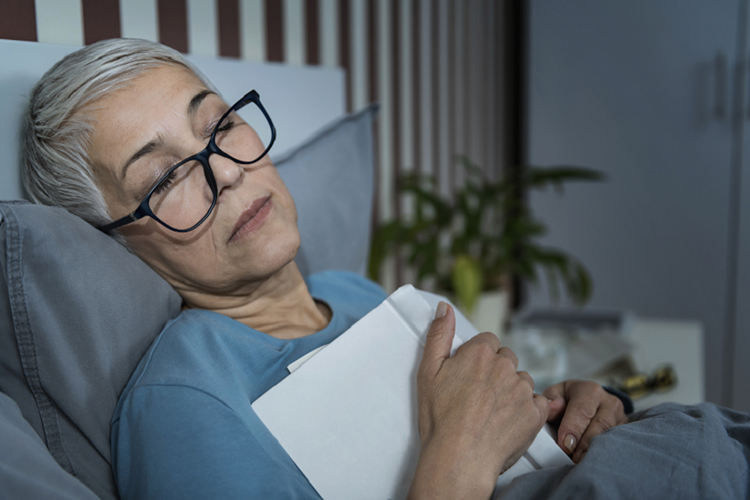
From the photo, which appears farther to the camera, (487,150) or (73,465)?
(487,150)

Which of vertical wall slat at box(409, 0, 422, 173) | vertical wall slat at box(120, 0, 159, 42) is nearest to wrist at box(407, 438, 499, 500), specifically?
vertical wall slat at box(120, 0, 159, 42)

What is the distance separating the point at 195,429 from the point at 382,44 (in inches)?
55.2

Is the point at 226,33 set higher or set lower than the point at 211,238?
higher

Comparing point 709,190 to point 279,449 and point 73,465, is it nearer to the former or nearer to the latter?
point 279,449

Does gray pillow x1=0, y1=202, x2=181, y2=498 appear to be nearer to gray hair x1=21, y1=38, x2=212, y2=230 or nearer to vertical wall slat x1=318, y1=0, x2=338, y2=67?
gray hair x1=21, y1=38, x2=212, y2=230

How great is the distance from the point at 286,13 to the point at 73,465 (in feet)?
3.56

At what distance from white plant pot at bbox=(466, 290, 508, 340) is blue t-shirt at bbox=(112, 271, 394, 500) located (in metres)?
1.05

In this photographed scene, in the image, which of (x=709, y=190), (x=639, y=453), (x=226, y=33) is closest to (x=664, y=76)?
(x=709, y=190)

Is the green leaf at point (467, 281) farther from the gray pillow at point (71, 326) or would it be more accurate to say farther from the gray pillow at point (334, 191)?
the gray pillow at point (71, 326)

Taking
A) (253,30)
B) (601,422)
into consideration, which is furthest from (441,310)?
(253,30)

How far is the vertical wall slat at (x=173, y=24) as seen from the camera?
0.99 m

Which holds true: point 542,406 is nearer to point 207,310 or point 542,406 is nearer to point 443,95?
point 207,310

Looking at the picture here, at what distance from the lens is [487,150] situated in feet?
8.10

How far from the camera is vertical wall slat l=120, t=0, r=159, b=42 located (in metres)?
0.92
